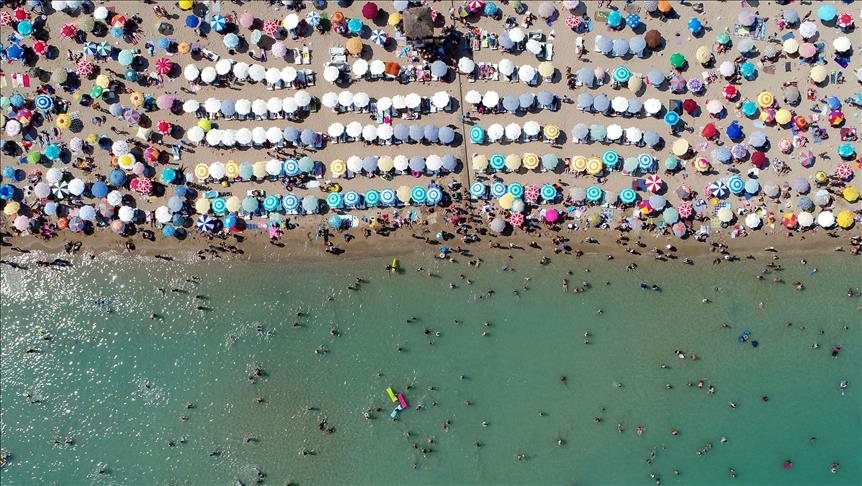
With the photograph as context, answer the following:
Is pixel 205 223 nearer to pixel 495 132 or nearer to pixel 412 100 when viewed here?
pixel 412 100

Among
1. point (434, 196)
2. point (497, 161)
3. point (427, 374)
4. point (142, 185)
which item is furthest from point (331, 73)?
point (427, 374)

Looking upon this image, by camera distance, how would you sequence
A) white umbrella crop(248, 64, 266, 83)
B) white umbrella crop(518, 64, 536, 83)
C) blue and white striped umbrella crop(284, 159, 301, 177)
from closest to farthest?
blue and white striped umbrella crop(284, 159, 301, 177) < white umbrella crop(248, 64, 266, 83) < white umbrella crop(518, 64, 536, 83)

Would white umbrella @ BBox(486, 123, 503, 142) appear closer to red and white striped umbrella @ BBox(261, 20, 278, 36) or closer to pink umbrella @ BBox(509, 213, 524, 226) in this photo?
pink umbrella @ BBox(509, 213, 524, 226)

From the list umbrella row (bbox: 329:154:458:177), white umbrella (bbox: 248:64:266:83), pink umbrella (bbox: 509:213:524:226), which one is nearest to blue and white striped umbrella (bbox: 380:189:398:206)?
umbrella row (bbox: 329:154:458:177)

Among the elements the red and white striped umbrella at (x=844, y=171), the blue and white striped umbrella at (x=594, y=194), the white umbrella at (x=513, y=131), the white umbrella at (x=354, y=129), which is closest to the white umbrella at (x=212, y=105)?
the white umbrella at (x=354, y=129)

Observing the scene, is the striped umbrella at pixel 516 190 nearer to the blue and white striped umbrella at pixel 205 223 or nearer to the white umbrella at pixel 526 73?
the white umbrella at pixel 526 73
